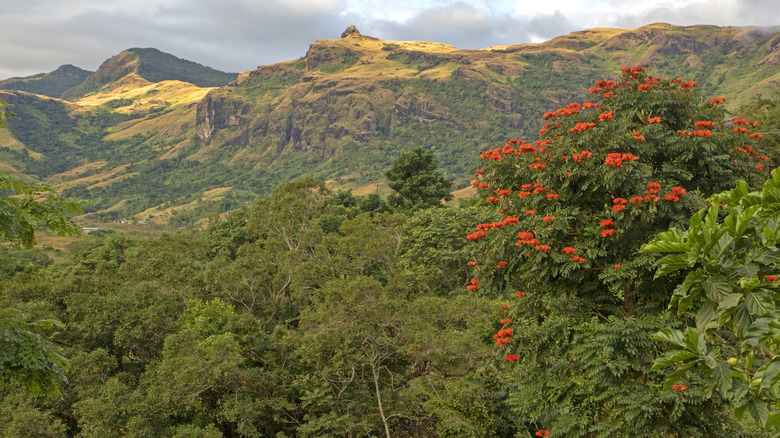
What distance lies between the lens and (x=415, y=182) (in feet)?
112

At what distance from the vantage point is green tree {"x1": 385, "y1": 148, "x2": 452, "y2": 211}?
3425 cm

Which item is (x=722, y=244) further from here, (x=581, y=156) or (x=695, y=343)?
(x=581, y=156)

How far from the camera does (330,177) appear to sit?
6476 inches

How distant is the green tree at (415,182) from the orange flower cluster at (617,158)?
27.0 m

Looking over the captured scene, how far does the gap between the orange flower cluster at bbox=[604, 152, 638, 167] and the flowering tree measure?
0.07 ft

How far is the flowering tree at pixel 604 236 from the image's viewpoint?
21.1 ft

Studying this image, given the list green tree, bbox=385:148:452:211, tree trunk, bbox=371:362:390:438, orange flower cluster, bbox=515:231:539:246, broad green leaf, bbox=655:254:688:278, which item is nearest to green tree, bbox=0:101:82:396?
orange flower cluster, bbox=515:231:539:246

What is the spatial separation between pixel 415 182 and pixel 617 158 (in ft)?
91.7

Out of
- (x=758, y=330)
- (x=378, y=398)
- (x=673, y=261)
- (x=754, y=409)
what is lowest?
(x=378, y=398)

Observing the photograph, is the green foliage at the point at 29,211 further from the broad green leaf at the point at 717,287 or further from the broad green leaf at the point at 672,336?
the broad green leaf at the point at 717,287

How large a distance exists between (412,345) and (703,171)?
9.13m

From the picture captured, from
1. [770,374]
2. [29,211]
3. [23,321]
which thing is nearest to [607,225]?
[770,374]

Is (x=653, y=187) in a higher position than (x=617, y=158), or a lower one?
lower

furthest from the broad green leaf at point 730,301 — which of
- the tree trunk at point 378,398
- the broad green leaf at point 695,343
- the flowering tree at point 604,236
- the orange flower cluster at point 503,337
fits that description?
the tree trunk at point 378,398
